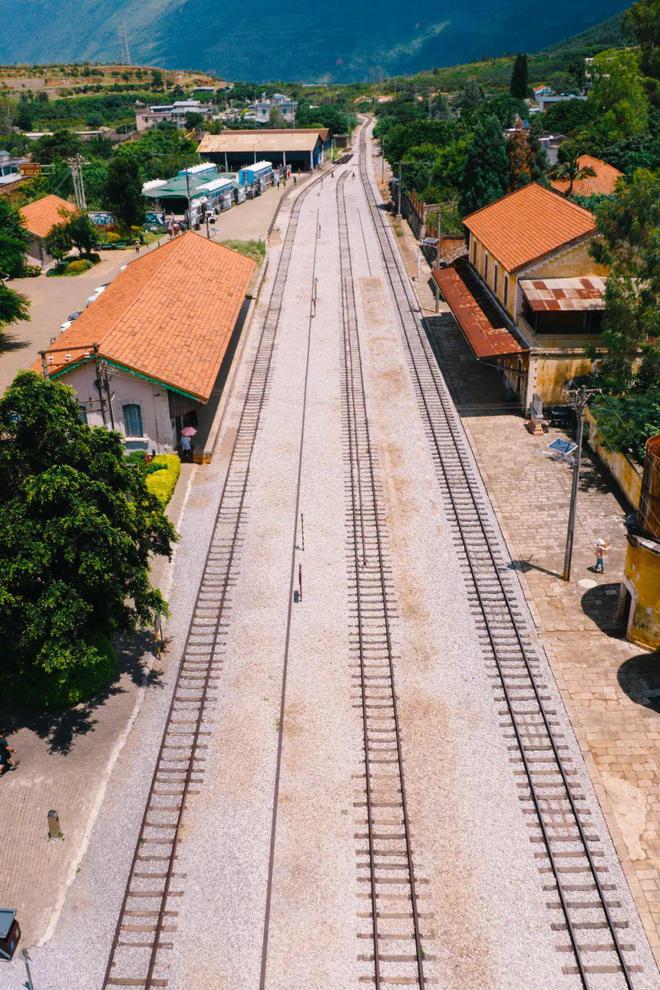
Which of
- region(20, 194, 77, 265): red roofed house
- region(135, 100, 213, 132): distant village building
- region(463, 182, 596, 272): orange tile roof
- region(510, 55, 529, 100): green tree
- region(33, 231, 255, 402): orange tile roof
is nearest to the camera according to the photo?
region(33, 231, 255, 402): orange tile roof

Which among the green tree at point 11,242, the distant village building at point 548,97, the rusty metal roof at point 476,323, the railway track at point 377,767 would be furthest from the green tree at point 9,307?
the distant village building at point 548,97

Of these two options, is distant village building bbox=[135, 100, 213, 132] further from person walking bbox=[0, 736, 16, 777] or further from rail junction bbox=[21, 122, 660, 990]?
person walking bbox=[0, 736, 16, 777]

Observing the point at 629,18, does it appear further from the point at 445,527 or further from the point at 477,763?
the point at 477,763

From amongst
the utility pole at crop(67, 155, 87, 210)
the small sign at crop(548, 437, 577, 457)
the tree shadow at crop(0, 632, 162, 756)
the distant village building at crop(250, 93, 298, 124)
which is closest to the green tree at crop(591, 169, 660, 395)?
the small sign at crop(548, 437, 577, 457)

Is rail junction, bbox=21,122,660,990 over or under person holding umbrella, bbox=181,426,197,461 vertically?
under

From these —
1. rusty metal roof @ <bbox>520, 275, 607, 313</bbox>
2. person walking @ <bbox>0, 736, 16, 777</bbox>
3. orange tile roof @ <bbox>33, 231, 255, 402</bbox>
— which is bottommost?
person walking @ <bbox>0, 736, 16, 777</bbox>

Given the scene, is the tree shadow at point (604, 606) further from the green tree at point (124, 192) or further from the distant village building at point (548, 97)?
the distant village building at point (548, 97)
